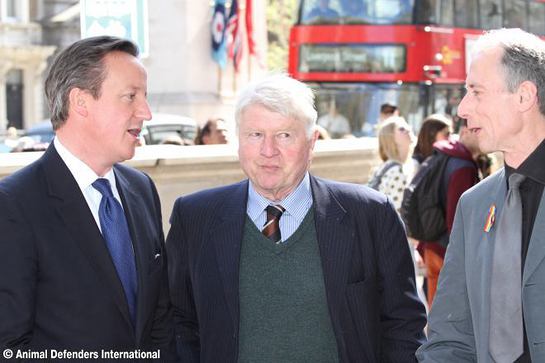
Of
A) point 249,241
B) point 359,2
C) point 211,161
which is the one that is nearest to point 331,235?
point 249,241

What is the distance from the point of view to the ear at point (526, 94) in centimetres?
317

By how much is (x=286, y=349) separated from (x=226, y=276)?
312mm

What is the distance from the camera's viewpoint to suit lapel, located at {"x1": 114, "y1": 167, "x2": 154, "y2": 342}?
3.51m

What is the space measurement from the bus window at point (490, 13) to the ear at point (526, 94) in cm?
1718

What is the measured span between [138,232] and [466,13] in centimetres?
1667

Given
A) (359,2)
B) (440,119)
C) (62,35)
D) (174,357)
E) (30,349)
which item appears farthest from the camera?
(62,35)

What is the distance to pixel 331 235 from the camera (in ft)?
12.1

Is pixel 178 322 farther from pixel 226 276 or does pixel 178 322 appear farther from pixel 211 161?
pixel 211 161

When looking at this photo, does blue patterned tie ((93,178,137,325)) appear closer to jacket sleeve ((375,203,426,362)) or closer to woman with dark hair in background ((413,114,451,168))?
jacket sleeve ((375,203,426,362))

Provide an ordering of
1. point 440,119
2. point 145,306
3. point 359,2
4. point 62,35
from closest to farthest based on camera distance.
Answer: point 145,306
point 440,119
point 359,2
point 62,35

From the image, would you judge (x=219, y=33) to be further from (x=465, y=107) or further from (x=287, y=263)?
(x=465, y=107)

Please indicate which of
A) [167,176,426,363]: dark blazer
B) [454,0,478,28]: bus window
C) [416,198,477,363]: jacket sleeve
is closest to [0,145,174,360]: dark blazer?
[167,176,426,363]: dark blazer

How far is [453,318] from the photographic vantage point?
3330mm

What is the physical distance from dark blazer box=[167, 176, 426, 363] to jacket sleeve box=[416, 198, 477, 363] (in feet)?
1.11
